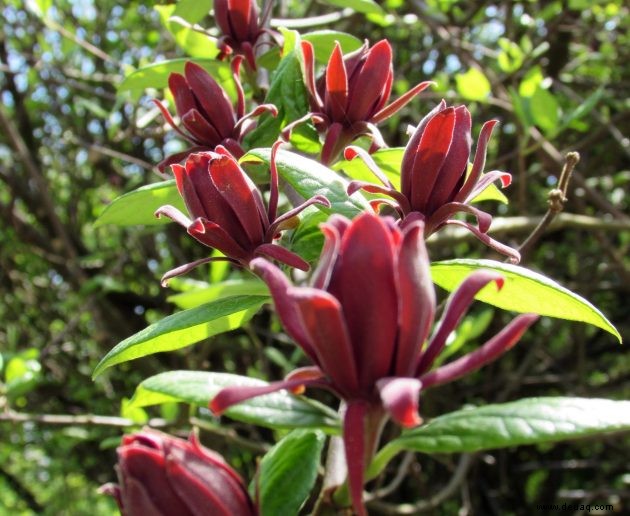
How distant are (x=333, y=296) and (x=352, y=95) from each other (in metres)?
0.52

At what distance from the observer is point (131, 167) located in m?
4.09

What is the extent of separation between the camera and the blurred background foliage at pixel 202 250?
309 cm

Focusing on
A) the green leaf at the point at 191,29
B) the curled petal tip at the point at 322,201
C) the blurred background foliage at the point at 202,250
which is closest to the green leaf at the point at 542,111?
the blurred background foliage at the point at 202,250

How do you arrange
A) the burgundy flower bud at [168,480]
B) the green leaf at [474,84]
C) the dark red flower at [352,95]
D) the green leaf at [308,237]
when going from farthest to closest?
the green leaf at [474,84] → the dark red flower at [352,95] → the green leaf at [308,237] → the burgundy flower bud at [168,480]

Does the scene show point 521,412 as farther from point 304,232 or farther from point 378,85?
point 378,85

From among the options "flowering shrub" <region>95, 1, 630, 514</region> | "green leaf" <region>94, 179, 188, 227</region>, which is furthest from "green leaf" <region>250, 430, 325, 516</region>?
"green leaf" <region>94, 179, 188, 227</region>

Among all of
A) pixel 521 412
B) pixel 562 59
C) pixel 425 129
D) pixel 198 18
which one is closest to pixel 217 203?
pixel 425 129

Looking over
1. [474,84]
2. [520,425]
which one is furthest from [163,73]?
[474,84]

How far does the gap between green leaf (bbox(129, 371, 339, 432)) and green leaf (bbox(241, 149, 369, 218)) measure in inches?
8.9

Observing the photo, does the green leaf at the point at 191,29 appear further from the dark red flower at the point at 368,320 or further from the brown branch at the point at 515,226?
the dark red flower at the point at 368,320

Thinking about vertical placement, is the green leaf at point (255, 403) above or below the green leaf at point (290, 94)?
below

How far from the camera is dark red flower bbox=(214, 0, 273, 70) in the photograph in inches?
48.2

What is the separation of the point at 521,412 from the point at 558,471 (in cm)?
346

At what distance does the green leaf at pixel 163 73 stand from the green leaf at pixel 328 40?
17 centimetres
